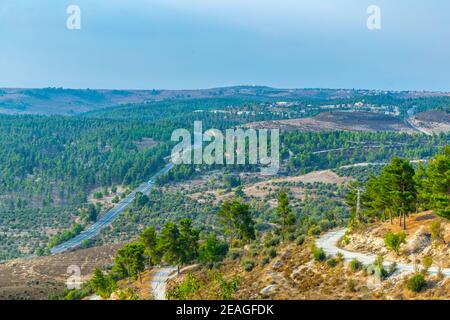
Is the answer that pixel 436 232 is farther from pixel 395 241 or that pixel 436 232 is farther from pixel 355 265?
pixel 355 265

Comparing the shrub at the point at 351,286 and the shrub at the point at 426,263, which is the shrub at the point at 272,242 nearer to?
the shrub at the point at 351,286

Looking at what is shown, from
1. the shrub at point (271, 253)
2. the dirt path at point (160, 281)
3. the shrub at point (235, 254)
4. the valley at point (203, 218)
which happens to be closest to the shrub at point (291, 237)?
the valley at point (203, 218)

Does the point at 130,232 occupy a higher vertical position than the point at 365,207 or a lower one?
lower

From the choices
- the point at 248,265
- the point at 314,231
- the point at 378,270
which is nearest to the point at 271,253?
the point at 248,265

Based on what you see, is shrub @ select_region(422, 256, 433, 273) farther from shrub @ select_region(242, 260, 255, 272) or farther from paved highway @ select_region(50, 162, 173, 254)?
paved highway @ select_region(50, 162, 173, 254)

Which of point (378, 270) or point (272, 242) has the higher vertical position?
point (378, 270)
